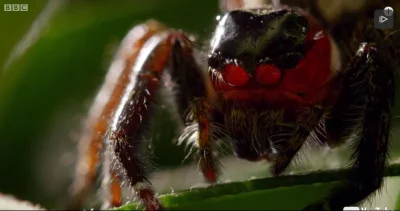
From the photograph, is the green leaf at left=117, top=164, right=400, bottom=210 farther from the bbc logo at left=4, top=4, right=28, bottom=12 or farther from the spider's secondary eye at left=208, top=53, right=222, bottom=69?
the bbc logo at left=4, top=4, right=28, bottom=12

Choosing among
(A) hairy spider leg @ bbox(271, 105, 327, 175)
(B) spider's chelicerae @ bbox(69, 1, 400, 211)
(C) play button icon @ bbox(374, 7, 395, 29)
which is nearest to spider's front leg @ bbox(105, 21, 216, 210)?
(B) spider's chelicerae @ bbox(69, 1, 400, 211)

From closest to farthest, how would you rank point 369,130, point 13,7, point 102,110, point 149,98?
point 369,130
point 149,98
point 102,110
point 13,7

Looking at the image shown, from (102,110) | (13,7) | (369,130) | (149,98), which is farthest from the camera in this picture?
(13,7)

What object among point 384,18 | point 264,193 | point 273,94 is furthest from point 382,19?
point 264,193

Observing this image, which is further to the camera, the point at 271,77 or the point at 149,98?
the point at 149,98

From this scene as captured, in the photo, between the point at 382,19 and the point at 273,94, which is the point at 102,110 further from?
the point at 382,19

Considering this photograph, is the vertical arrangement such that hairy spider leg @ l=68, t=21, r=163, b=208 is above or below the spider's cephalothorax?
below

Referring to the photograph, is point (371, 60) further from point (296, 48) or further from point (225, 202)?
point (225, 202)

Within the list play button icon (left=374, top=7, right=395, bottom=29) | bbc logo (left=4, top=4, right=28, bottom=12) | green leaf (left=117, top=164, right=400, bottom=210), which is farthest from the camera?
bbc logo (left=4, top=4, right=28, bottom=12)
